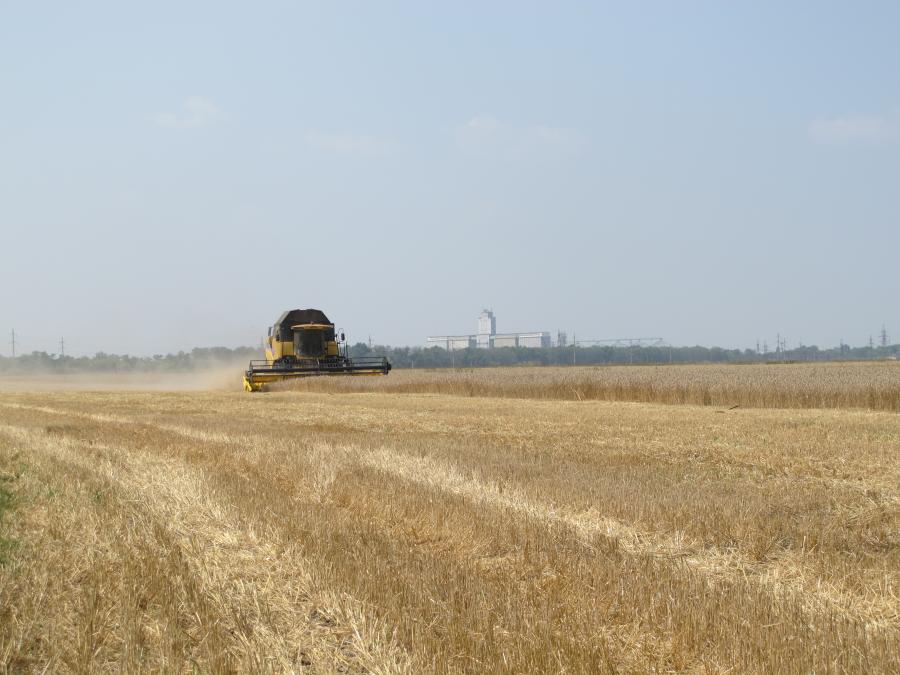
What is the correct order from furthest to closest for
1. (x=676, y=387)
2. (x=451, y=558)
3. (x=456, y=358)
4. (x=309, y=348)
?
(x=456, y=358)
(x=309, y=348)
(x=676, y=387)
(x=451, y=558)

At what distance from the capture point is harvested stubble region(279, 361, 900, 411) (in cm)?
2359

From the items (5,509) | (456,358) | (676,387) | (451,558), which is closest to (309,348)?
(676,387)

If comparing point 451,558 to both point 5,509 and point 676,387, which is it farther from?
point 676,387

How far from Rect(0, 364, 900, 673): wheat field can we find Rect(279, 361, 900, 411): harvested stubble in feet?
41.1

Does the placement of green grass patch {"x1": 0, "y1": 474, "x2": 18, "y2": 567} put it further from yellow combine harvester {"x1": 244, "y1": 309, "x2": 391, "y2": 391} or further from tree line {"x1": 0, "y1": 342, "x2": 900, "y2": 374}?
tree line {"x1": 0, "y1": 342, "x2": 900, "y2": 374}

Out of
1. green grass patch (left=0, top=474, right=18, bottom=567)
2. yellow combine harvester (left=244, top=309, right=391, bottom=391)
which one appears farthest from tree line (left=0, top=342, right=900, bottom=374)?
green grass patch (left=0, top=474, right=18, bottom=567)

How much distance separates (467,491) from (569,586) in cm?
378

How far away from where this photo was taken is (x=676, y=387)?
89.6 ft

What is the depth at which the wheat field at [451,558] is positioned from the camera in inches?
154

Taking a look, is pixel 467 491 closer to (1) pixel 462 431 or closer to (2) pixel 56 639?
(2) pixel 56 639

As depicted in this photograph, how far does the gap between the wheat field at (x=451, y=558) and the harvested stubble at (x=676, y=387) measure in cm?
1252

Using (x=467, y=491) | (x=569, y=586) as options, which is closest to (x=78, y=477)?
(x=467, y=491)

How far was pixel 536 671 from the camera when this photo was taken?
3.60 m

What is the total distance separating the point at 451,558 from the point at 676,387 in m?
22.8
